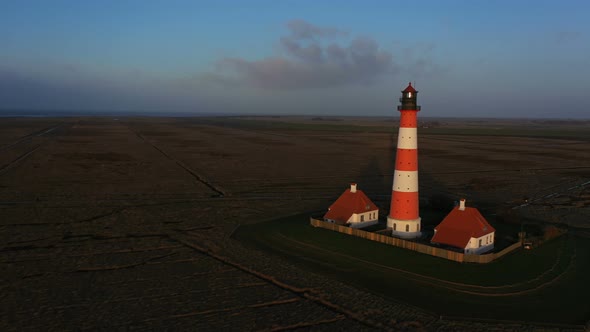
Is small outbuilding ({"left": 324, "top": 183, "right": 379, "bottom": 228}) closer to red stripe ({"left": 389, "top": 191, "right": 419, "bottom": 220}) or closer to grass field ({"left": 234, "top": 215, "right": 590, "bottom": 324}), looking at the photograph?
grass field ({"left": 234, "top": 215, "right": 590, "bottom": 324})

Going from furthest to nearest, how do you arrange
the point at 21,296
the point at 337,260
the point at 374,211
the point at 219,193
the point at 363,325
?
1. the point at 219,193
2. the point at 374,211
3. the point at 337,260
4. the point at 21,296
5. the point at 363,325

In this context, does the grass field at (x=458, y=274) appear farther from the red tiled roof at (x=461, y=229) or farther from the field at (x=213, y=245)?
the red tiled roof at (x=461, y=229)

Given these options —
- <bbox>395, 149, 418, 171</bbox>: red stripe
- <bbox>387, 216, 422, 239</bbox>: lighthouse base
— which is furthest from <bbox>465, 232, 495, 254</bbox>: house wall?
<bbox>395, 149, 418, 171</bbox>: red stripe

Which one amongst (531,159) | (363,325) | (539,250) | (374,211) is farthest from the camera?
(531,159)

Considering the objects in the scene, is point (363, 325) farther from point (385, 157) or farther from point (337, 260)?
point (385, 157)

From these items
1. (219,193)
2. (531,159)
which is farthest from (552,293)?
(531,159)

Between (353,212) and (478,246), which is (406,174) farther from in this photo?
(478,246)
